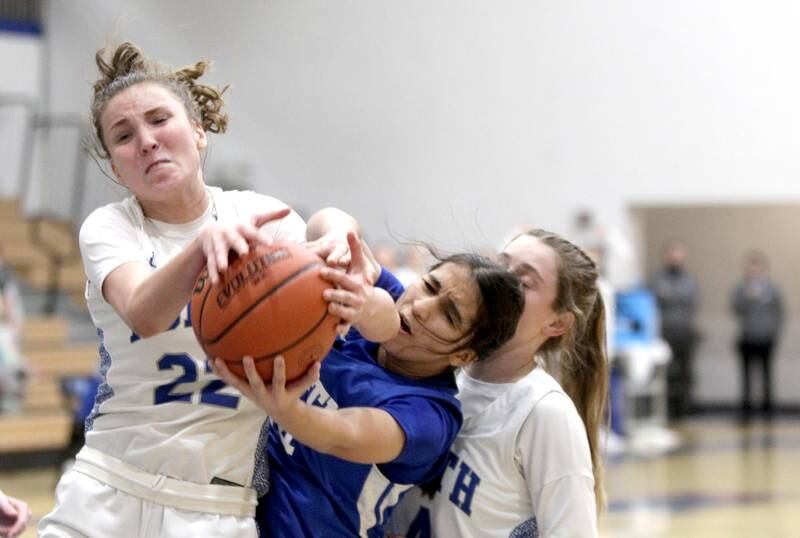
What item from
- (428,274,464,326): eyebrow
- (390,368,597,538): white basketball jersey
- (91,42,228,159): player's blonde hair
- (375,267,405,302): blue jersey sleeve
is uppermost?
(91,42,228,159): player's blonde hair

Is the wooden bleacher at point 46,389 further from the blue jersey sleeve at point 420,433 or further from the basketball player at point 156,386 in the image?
the blue jersey sleeve at point 420,433

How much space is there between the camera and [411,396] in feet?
7.84

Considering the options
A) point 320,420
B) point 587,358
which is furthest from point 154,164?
point 587,358

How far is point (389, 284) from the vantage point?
2559mm

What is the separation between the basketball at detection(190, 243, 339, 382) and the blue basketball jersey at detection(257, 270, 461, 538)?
0.42 m

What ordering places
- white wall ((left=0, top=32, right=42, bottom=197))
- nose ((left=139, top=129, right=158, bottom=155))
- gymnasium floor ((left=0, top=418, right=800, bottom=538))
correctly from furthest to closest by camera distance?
white wall ((left=0, top=32, right=42, bottom=197))
gymnasium floor ((left=0, top=418, right=800, bottom=538))
nose ((left=139, top=129, right=158, bottom=155))

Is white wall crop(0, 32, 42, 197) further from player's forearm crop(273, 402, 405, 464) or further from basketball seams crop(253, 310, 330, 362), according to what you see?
basketball seams crop(253, 310, 330, 362)

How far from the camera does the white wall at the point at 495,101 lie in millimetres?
11625

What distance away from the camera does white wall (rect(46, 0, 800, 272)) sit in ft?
38.1

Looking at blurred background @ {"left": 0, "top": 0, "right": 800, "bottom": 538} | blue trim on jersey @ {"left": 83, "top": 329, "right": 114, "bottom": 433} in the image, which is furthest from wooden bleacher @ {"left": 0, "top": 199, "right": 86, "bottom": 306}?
blue trim on jersey @ {"left": 83, "top": 329, "right": 114, "bottom": 433}

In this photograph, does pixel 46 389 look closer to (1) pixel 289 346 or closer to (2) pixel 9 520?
(2) pixel 9 520

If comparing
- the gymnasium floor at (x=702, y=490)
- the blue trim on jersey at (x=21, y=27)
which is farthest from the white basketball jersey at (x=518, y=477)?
the blue trim on jersey at (x=21, y=27)

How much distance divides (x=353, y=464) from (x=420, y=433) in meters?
0.19

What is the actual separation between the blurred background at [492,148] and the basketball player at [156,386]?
737 centimetres
